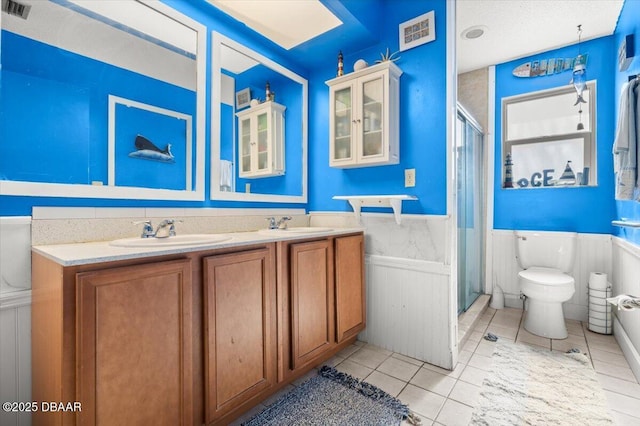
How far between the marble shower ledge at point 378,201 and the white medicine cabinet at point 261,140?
2.02 ft

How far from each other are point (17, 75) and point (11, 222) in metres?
0.61

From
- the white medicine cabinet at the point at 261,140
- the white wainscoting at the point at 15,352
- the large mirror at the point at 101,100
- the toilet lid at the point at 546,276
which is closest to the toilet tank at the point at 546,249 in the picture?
the toilet lid at the point at 546,276

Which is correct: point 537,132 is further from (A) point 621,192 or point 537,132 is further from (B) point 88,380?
(B) point 88,380

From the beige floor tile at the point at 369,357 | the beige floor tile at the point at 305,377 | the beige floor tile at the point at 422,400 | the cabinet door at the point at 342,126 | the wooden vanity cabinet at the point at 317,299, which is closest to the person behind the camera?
the beige floor tile at the point at 422,400

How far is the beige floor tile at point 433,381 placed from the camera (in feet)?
5.46

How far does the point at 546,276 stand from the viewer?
94.3 inches

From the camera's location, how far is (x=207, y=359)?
1189mm

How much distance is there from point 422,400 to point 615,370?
132cm

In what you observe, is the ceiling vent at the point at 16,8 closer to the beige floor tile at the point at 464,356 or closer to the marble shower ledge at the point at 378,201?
the marble shower ledge at the point at 378,201

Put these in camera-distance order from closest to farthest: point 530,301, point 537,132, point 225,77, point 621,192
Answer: point 621,192 < point 225,77 < point 530,301 < point 537,132

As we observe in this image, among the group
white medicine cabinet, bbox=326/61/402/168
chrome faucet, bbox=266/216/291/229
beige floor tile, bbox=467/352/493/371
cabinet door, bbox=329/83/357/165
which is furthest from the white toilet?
chrome faucet, bbox=266/216/291/229

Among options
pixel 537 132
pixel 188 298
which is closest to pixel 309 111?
pixel 188 298

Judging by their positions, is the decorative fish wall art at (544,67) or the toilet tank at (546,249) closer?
the toilet tank at (546,249)

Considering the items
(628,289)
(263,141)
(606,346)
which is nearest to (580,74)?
(628,289)
